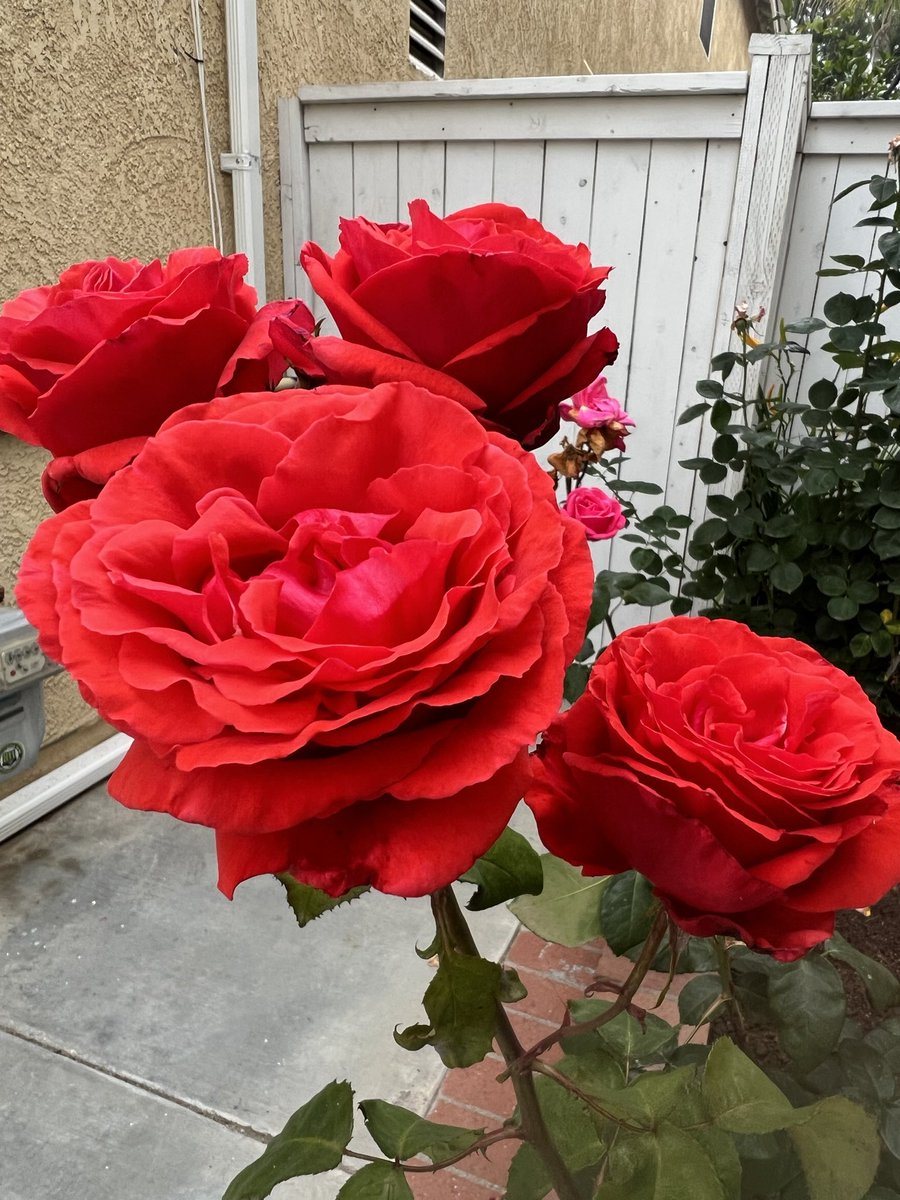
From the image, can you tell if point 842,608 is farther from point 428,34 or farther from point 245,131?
point 428,34

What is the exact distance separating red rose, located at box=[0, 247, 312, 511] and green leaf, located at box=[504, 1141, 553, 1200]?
648 mm

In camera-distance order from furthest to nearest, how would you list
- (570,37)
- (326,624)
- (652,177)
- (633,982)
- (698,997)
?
(570,37), (652,177), (698,997), (633,982), (326,624)

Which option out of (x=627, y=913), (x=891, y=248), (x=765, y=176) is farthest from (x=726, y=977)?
(x=765, y=176)

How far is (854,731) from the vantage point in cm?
41

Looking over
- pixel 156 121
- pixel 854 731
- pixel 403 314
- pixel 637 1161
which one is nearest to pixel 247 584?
pixel 403 314

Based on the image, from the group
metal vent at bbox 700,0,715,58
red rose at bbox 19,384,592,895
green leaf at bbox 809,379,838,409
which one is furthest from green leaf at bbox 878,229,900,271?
metal vent at bbox 700,0,715,58

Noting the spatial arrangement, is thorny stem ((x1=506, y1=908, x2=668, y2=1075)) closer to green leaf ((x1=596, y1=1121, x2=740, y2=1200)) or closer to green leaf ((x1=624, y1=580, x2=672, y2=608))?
green leaf ((x1=596, y1=1121, x2=740, y2=1200))

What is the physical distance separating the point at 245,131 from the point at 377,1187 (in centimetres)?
265

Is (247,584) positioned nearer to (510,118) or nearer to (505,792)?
(505,792)

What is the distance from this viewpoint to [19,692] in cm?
205

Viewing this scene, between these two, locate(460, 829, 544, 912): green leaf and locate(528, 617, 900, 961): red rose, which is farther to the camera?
locate(460, 829, 544, 912): green leaf

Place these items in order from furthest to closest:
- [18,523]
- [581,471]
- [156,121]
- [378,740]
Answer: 1. [156,121]
2. [18,523]
3. [581,471]
4. [378,740]

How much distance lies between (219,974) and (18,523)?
118cm

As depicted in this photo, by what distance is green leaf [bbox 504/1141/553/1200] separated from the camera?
727 mm
